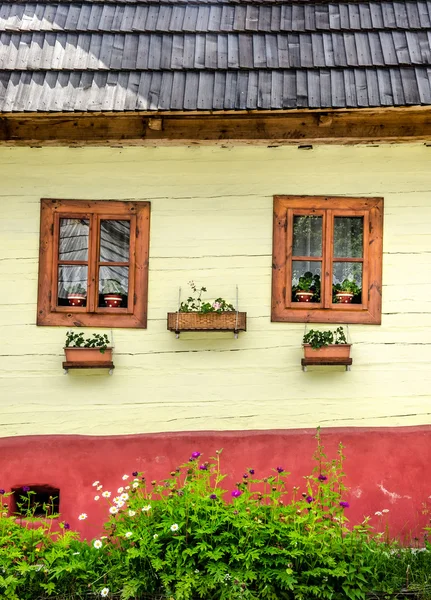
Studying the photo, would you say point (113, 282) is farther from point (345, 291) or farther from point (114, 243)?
point (345, 291)

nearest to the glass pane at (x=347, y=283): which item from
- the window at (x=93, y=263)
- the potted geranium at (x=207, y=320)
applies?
the potted geranium at (x=207, y=320)

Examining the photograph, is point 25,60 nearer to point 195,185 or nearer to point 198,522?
point 195,185

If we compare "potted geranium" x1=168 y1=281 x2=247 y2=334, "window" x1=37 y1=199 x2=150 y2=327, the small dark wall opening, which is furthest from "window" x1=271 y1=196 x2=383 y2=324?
the small dark wall opening

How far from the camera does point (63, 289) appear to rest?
588 centimetres

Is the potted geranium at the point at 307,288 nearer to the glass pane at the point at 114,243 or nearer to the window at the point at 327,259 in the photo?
the window at the point at 327,259

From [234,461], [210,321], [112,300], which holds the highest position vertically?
[112,300]

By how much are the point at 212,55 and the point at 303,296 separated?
210cm

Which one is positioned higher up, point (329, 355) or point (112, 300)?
point (112, 300)

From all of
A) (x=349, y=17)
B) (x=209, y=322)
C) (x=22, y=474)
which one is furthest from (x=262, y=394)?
(x=349, y=17)

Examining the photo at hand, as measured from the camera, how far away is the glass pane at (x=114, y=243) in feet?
19.3

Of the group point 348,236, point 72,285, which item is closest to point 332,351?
point 348,236

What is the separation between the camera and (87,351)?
5.65m

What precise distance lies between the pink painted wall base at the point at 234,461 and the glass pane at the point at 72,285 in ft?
3.67

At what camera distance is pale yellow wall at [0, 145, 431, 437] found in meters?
5.77
